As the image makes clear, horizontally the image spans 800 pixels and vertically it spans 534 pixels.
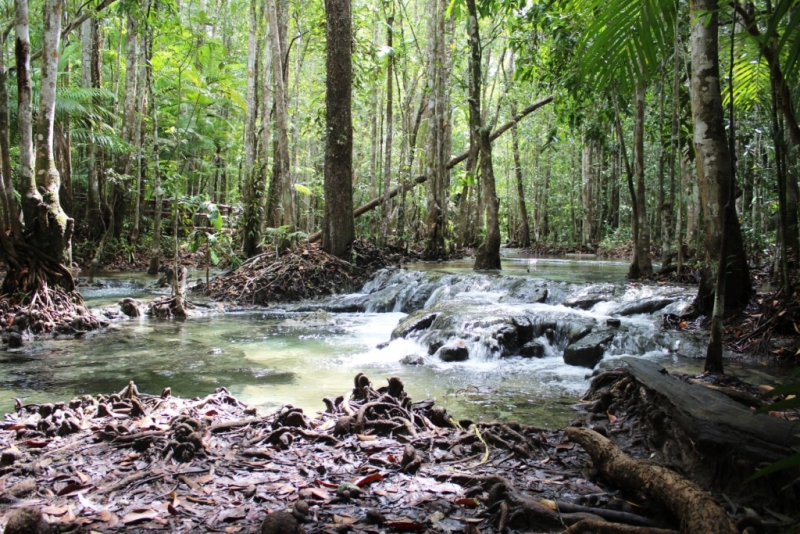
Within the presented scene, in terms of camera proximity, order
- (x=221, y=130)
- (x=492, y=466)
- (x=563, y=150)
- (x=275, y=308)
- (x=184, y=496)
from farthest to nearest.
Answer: (x=563, y=150) < (x=221, y=130) < (x=275, y=308) < (x=492, y=466) < (x=184, y=496)

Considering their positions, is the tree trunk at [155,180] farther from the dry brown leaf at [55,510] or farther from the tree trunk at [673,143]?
the dry brown leaf at [55,510]

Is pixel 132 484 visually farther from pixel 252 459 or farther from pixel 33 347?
pixel 33 347

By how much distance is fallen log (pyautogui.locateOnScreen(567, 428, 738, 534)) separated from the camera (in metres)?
2.28

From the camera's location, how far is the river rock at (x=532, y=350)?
753 cm

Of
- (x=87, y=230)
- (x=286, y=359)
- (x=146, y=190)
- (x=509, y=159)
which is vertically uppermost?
(x=509, y=159)

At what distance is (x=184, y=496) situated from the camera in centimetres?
296

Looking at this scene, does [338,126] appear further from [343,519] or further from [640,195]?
[343,519]

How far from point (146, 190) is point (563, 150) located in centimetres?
2278

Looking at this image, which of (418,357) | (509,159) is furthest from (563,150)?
(418,357)

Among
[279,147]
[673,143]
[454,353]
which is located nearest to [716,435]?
[454,353]

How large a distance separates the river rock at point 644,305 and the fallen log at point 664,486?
18.7 ft

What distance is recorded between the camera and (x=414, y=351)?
25.7 feet

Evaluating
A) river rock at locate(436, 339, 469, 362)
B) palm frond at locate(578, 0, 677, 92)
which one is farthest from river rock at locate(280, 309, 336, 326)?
palm frond at locate(578, 0, 677, 92)

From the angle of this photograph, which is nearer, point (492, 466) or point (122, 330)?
point (492, 466)
